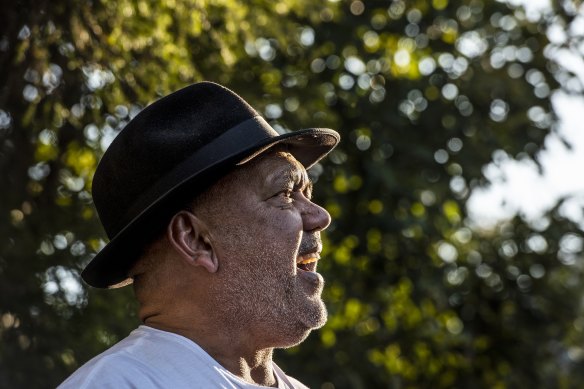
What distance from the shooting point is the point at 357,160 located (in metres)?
8.16

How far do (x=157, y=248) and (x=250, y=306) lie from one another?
11.7 inches

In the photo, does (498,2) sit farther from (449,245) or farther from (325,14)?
(449,245)

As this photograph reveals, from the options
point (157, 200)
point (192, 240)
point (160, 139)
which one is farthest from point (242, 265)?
point (160, 139)

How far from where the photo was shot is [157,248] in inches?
115

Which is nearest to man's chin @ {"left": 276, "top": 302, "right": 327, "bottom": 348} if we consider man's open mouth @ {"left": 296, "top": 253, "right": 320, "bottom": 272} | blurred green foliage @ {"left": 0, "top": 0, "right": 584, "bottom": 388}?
man's open mouth @ {"left": 296, "top": 253, "right": 320, "bottom": 272}

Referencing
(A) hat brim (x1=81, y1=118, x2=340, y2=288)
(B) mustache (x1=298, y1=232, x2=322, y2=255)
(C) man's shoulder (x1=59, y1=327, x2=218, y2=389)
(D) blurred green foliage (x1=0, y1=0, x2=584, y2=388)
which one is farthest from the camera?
(D) blurred green foliage (x1=0, y1=0, x2=584, y2=388)

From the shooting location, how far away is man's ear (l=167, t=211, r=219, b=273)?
9.43 ft

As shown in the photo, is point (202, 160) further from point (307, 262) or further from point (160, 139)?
point (307, 262)

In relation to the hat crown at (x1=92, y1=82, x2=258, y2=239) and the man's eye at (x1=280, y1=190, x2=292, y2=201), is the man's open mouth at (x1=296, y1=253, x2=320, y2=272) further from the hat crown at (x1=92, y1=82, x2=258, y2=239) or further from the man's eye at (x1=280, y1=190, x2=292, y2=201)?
the hat crown at (x1=92, y1=82, x2=258, y2=239)

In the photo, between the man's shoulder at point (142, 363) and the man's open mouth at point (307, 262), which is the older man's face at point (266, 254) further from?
the man's shoulder at point (142, 363)

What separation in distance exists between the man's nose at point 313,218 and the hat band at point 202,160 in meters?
0.24

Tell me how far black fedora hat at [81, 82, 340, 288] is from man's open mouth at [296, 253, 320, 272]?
12.1 inches

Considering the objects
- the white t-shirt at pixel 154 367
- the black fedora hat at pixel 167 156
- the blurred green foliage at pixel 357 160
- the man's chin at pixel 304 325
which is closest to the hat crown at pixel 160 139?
the black fedora hat at pixel 167 156

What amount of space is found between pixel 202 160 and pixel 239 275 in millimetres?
319
